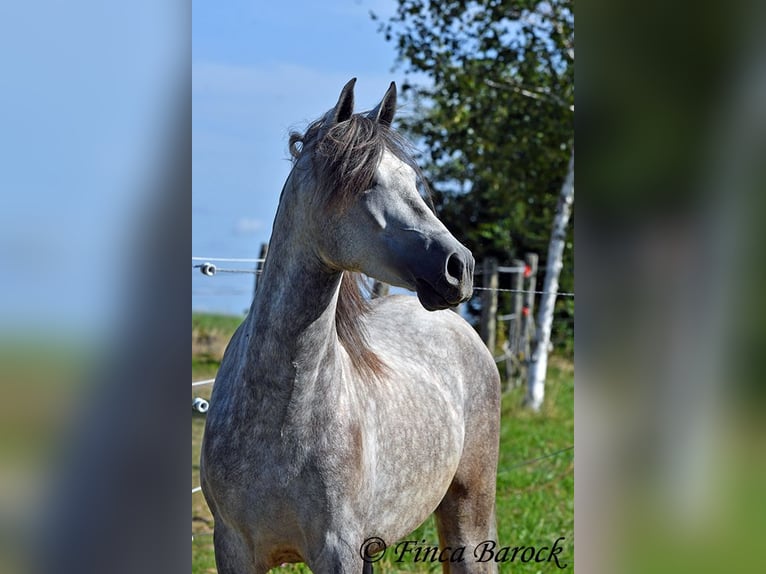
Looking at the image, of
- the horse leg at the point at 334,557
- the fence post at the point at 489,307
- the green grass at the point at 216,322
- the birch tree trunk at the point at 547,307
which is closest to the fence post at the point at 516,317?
the fence post at the point at 489,307

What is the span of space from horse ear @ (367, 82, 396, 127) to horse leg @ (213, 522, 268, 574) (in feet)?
3.47

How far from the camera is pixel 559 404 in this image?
7.59 m

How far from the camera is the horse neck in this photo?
1.74 metres

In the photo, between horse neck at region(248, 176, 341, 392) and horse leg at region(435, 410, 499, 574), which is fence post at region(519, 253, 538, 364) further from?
horse neck at region(248, 176, 341, 392)

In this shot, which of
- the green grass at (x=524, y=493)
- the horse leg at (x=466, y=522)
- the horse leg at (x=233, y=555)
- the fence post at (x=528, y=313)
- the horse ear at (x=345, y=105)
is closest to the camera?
the horse ear at (x=345, y=105)

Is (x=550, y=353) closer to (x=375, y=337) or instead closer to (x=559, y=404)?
(x=559, y=404)

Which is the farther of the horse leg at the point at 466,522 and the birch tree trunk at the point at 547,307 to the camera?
the birch tree trunk at the point at 547,307

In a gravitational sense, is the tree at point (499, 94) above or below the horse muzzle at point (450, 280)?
above

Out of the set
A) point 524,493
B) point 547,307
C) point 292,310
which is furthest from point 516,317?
point 292,310

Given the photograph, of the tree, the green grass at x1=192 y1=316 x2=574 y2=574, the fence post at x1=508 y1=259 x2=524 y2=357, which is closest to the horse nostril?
the green grass at x1=192 y1=316 x2=574 y2=574

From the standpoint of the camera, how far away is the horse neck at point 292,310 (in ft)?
5.70

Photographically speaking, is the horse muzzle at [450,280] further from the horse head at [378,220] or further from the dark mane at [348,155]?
the dark mane at [348,155]
